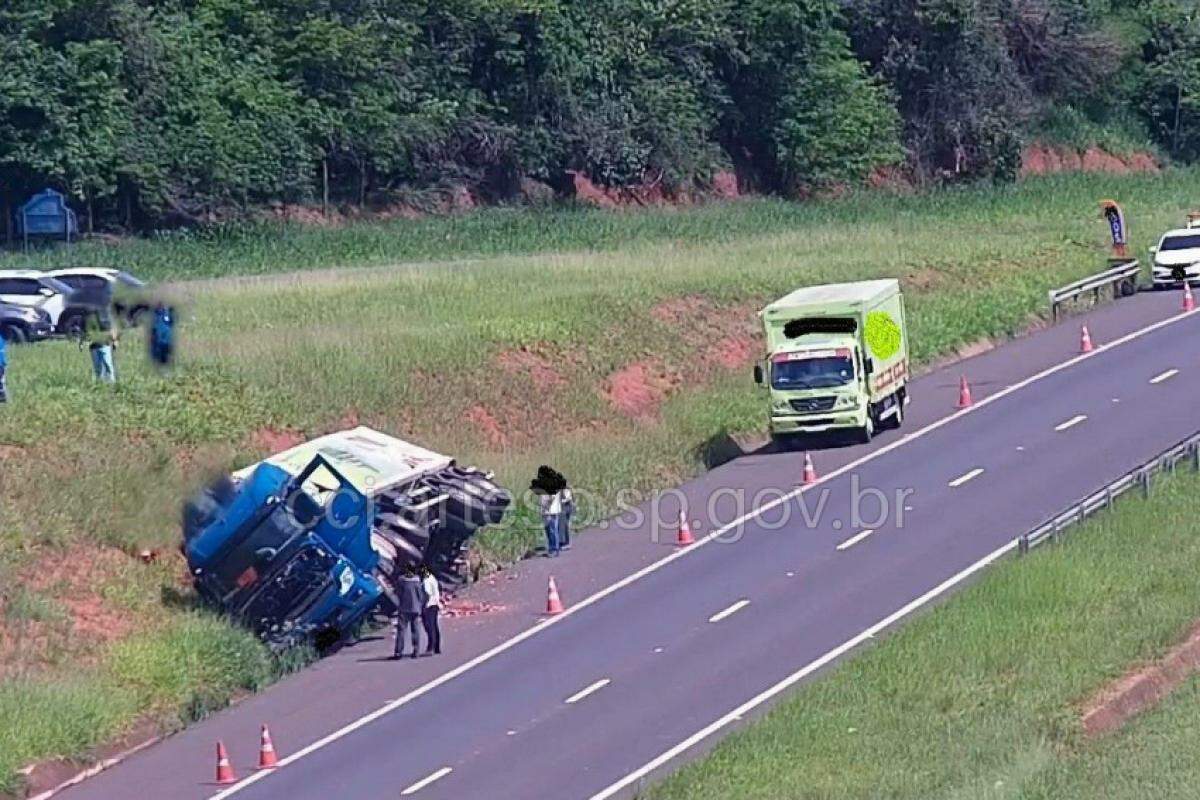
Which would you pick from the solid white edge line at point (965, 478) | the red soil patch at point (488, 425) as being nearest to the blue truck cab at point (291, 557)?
the red soil patch at point (488, 425)

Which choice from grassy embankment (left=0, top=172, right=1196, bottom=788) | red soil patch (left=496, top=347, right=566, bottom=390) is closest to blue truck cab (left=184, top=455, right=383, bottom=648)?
grassy embankment (left=0, top=172, right=1196, bottom=788)

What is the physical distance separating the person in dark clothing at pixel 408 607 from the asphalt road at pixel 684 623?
13.3 inches

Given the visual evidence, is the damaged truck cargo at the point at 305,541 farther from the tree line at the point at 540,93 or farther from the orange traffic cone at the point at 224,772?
the tree line at the point at 540,93

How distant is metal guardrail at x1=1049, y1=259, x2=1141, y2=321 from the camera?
53.3 meters

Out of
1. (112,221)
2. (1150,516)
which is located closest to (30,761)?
(1150,516)

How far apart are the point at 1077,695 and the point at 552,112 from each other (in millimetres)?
57312

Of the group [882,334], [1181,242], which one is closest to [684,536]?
[882,334]

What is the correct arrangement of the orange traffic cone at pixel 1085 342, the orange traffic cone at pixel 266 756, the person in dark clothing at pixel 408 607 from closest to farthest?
the orange traffic cone at pixel 266 756 → the person in dark clothing at pixel 408 607 → the orange traffic cone at pixel 1085 342

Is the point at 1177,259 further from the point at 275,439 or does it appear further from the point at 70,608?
the point at 70,608

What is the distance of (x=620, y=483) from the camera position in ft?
131

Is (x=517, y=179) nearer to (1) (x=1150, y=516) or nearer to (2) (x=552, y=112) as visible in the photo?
(2) (x=552, y=112)

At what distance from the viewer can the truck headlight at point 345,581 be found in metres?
31.7

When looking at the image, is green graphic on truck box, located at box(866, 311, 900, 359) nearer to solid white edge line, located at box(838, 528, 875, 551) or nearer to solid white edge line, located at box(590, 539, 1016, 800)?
solid white edge line, located at box(838, 528, 875, 551)

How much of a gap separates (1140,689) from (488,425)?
59.6 feet
